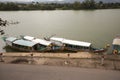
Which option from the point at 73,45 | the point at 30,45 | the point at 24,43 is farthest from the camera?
the point at 24,43

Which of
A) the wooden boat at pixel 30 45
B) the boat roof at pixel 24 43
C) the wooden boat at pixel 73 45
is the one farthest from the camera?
the boat roof at pixel 24 43

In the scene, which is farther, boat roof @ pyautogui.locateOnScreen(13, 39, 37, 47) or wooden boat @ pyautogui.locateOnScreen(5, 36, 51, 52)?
boat roof @ pyautogui.locateOnScreen(13, 39, 37, 47)

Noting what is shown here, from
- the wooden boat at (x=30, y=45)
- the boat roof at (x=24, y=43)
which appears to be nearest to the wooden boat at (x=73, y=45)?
the wooden boat at (x=30, y=45)

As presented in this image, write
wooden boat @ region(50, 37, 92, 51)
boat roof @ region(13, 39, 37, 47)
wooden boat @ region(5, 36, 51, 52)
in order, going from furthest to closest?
boat roof @ region(13, 39, 37, 47) → wooden boat @ region(5, 36, 51, 52) → wooden boat @ region(50, 37, 92, 51)

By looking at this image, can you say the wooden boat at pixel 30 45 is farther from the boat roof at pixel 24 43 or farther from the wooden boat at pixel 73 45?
the wooden boat at pixel 73 45

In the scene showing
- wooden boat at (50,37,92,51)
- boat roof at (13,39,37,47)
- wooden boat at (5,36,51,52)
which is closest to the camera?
wooden boat at (50,37,92,51)

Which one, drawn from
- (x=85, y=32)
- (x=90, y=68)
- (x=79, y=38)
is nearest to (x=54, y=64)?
(x=90, y=68)

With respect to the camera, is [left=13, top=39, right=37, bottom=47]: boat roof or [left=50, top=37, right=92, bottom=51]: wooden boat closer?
[left=50, top=37, right=92, bottom=51]: wooden boat

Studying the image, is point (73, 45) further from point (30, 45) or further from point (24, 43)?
point (24, 43)

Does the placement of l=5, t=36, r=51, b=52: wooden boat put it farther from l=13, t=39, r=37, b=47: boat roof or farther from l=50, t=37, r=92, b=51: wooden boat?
l=50, t=37, r=92, b=51: wooden boat

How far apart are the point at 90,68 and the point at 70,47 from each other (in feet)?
17.8

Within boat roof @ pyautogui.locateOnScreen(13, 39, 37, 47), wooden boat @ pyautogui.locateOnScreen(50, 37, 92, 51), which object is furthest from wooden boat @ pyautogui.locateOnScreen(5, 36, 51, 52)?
wooden boat @ pyautogui.locateOnScreen(50, 37, 92, 51)

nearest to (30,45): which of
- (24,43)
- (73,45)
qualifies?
(24,43)

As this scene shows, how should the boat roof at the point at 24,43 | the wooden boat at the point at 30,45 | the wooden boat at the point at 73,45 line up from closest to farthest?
the wooden boat at the point at 73,45 → the wooden boat at the point at 30,45 → the boat roof at the point at 24,43
